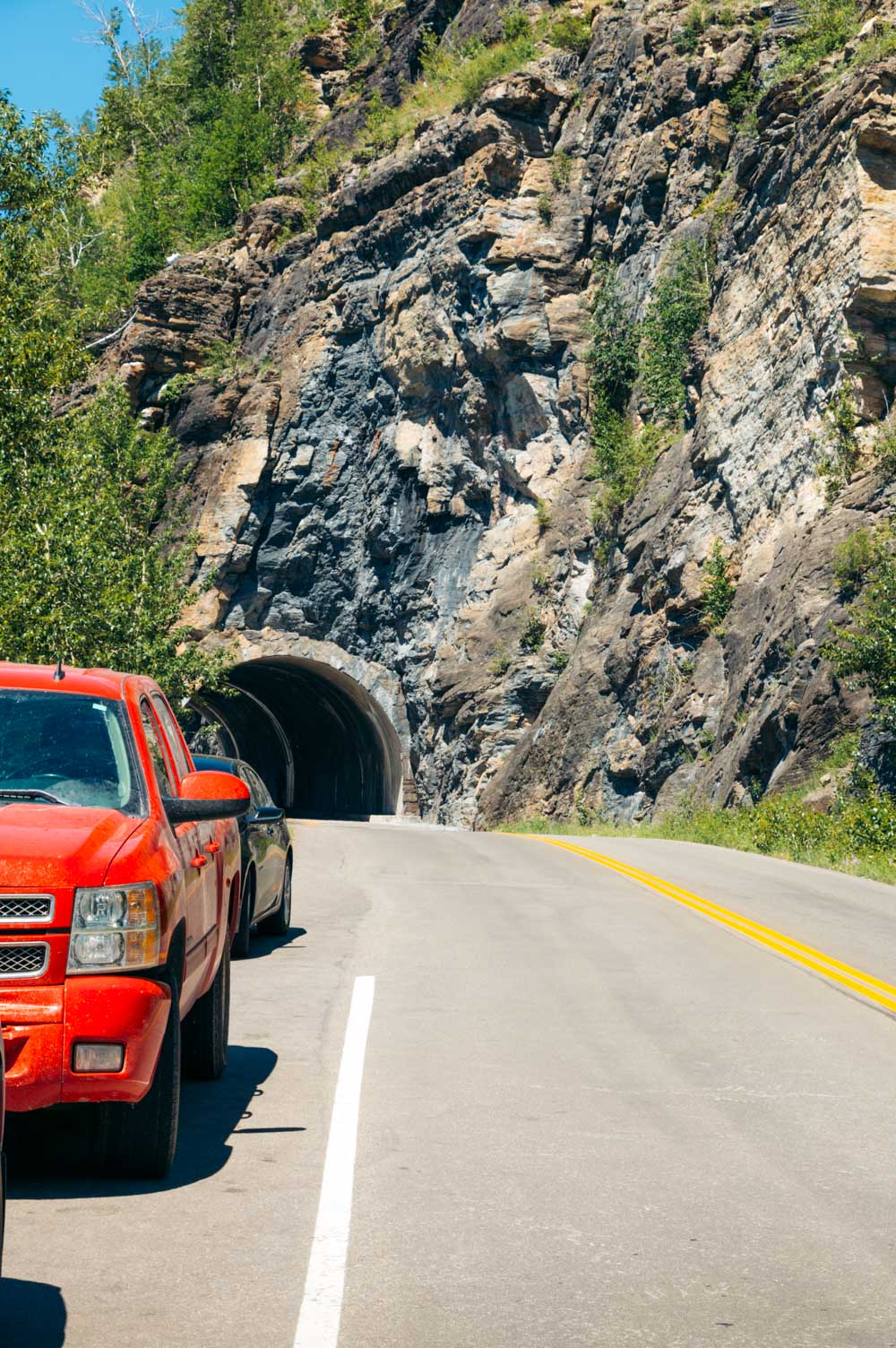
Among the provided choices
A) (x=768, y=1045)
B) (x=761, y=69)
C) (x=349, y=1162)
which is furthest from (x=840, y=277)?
(x=349, y=1162)

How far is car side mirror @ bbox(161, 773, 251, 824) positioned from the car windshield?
17 centimetres

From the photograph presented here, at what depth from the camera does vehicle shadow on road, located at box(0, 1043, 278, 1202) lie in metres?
5.34

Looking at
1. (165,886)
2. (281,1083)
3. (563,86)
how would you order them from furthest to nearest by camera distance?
(563,86)
(281,1083)
(165,886)

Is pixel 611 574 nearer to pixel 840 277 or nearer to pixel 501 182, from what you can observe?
pixel 840 277

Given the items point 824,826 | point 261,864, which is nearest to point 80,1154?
point 261,864

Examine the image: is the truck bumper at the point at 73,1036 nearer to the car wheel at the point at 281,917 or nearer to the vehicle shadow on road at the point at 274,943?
the vehicle shadow on road at the point at 274,943

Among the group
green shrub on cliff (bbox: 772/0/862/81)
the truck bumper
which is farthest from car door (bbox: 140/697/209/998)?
green shrub on cliff (bbox: 772/0/862/81)

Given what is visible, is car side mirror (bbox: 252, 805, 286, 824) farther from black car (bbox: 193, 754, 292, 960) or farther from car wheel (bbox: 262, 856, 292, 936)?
car wheel (bbox: 262, 856, 292, 936)

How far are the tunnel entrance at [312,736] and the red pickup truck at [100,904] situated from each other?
125 ft

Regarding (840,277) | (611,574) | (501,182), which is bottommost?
(611,574)

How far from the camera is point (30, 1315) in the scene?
4074 mm

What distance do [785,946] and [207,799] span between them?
23.1 ft

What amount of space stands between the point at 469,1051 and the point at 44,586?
1688cm

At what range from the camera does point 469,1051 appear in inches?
307
